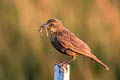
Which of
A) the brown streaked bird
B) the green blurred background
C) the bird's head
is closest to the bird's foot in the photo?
the brown streaked bird

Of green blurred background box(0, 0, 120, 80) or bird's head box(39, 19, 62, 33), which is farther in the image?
green blurred background box(0, 0, 120, 80)

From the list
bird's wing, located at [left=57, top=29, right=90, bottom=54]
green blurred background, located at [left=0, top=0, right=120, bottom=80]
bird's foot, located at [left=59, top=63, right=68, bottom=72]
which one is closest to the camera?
bird's foot, located at [left=59, top=63, right=68, bottom=72]

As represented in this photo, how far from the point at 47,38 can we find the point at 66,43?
47.7 inches

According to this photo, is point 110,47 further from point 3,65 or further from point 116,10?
point 3,65

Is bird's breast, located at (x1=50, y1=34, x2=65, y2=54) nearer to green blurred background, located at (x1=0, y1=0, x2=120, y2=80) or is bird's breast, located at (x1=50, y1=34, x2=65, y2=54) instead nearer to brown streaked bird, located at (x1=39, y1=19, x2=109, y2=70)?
brown streaked bird, located at (x1=39, y1=19, x2=109, y2=70)

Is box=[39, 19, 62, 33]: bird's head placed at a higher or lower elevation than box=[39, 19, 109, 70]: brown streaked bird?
higher

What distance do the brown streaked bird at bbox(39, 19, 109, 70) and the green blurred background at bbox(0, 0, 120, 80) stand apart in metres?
1.02

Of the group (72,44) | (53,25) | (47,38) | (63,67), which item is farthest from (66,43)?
(47,38)

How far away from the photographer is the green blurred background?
674cm

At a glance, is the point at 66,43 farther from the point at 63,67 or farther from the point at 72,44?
the point at 63,67

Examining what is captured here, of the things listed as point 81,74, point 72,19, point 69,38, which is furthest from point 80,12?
point 69,38

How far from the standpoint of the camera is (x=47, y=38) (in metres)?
6.92

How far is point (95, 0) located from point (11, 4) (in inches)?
40.7

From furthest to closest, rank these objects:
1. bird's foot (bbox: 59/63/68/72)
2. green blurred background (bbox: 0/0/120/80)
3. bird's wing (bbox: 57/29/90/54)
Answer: green blurred background (bbox: 0/0/120/80), bird's wing (bbox: 57/29/90/54), bird's foot (bbox: 59/63/68/72)
